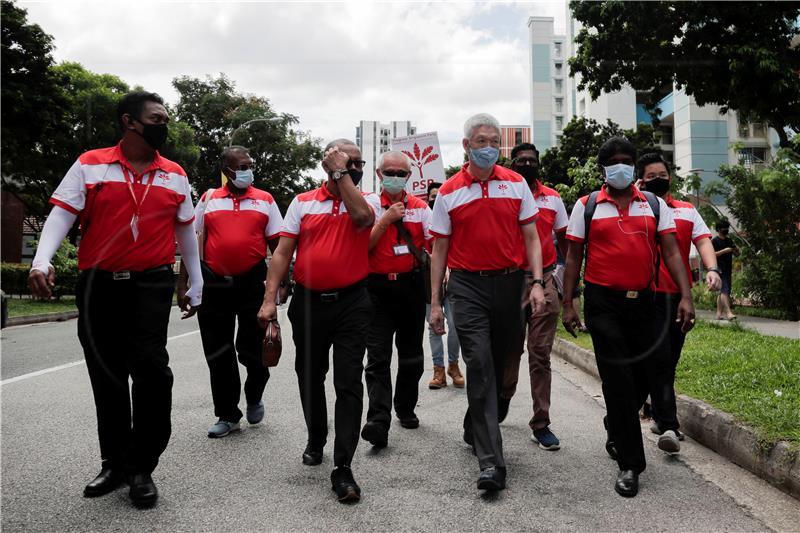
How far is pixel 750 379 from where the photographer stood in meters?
5.83

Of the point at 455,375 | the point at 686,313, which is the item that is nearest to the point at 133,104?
the point at 686,313

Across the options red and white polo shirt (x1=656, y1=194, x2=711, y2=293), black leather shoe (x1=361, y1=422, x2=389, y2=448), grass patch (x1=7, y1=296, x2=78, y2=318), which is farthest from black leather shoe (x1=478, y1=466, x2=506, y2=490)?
grass patch (x1=7, y1=296, x2=78, y2=318)

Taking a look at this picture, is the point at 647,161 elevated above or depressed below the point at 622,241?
above

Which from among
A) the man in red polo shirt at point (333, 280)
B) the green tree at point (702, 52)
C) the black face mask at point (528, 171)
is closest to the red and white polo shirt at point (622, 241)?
the black face mask at point (528, 171)

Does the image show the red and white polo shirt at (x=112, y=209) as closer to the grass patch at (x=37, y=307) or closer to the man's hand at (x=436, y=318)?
the man's hand at (x=436, y=318)

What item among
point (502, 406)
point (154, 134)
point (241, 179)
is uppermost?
point (154, 134)

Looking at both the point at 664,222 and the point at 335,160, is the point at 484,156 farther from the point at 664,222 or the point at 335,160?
the point at 664,222

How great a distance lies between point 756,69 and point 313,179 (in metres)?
31.2

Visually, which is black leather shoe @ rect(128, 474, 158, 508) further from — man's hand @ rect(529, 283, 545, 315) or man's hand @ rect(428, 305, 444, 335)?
man's hand @ rect(529, 283, 545, 315)

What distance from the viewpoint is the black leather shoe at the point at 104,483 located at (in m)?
3.65

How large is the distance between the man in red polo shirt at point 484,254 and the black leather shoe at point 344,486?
2.65 ft

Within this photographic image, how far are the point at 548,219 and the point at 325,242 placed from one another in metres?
1.95

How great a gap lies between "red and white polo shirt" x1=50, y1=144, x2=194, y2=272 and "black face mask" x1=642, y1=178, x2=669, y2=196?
323 cm

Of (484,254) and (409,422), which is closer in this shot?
(484,254)
